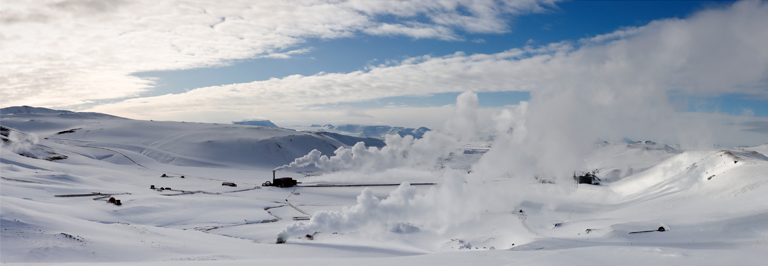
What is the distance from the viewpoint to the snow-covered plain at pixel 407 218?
2112 cm

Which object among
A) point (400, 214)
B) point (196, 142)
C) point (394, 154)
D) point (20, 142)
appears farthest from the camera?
point (196, 142)

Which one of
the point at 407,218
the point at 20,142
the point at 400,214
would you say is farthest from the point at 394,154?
the point at 20,142

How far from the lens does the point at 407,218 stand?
4103cm

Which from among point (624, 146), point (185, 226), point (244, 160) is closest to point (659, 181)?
point (185, 226)

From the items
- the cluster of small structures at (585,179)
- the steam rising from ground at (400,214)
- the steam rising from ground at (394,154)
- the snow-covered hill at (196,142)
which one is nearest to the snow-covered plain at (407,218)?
the steam rising from ground at (400,214)

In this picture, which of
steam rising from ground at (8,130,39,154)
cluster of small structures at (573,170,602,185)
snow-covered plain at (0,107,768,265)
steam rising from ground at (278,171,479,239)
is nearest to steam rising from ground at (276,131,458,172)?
snow-covered plain at (0,107,768,265)

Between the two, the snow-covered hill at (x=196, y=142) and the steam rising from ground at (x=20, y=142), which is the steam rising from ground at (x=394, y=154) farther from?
the steam rising from ground at (x=20, y=142)

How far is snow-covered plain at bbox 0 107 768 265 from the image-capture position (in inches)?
Result: 832

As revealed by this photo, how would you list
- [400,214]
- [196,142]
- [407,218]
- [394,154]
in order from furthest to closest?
[196,142], [394,154], [407,218], [400,214]

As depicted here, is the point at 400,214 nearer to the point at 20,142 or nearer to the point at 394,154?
the point at 394,154

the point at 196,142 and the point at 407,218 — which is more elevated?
the point at 196,142

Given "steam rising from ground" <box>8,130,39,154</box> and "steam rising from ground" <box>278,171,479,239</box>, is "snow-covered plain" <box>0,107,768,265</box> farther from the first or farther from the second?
"steam rising from ground" <box>8,130,39,154</box>

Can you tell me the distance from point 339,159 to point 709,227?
248 feet

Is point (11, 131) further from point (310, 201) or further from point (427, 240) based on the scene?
point (427, 240)
